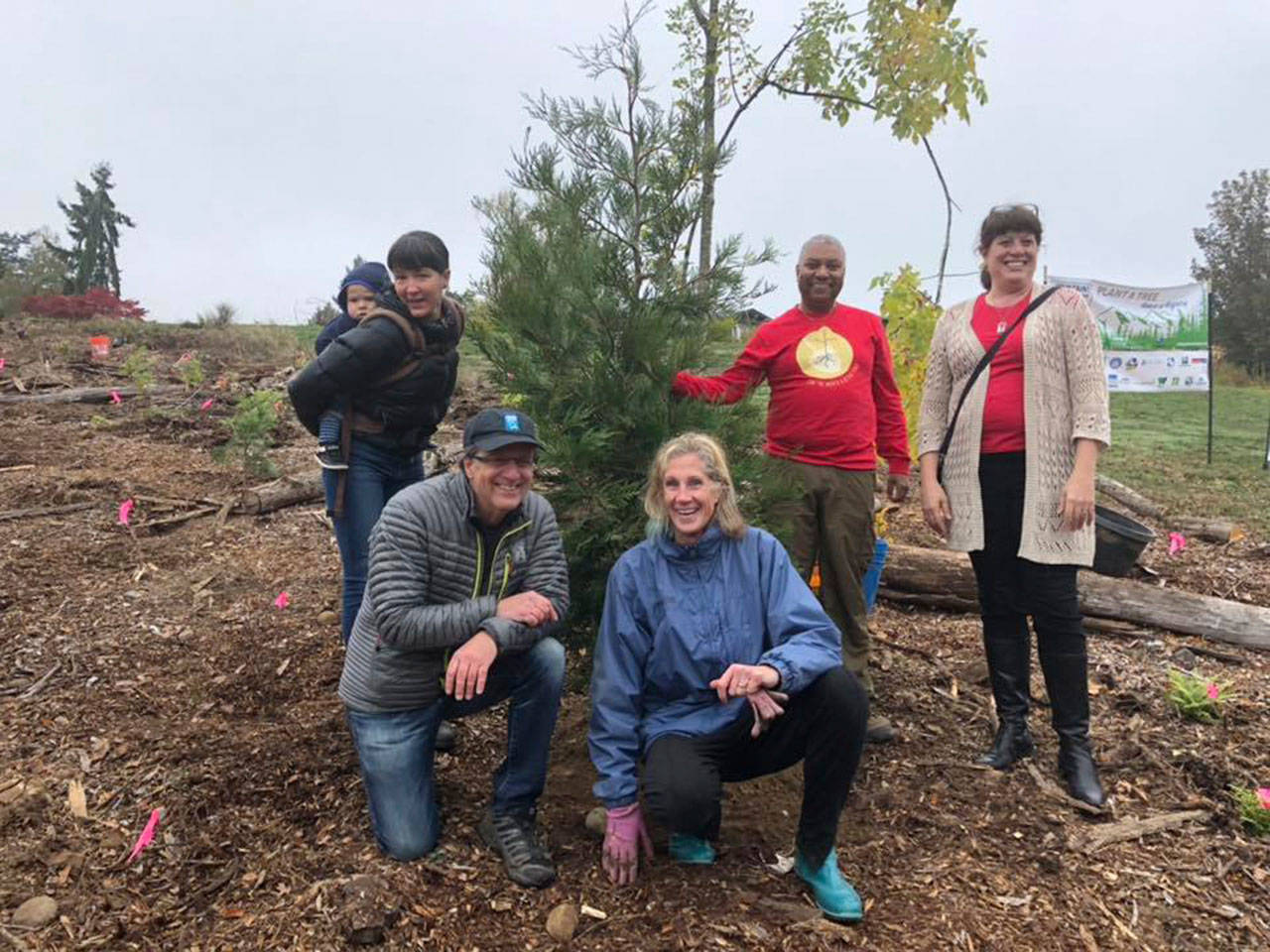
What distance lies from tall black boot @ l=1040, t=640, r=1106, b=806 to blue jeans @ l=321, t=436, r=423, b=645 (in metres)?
2.50

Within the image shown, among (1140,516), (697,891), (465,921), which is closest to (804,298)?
(697,891)

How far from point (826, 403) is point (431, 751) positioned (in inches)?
74.4

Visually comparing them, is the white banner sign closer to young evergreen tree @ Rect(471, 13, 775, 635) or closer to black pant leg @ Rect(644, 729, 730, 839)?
young evergreen tree @ Rect(471, 13, 775, 635)

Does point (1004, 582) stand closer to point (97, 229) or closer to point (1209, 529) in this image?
point (1209, 529)

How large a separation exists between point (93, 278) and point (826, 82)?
4087 centimetres

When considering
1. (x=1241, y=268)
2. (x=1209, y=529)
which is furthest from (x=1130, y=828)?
(x=1241, y=268)

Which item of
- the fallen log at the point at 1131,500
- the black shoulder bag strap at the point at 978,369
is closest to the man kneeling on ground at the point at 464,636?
the black shoulder bag strap at the point at 978,369

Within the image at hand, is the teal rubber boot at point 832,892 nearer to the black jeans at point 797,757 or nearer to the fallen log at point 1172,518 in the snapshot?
the black jeans at point 797,757

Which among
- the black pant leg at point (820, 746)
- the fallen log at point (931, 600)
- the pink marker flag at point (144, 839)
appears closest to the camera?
the black pant leg at point (820, 746)

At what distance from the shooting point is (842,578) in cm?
344

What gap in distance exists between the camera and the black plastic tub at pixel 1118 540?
4.04m

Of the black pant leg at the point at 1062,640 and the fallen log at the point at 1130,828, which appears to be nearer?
the fallen log at the point at 1130,828

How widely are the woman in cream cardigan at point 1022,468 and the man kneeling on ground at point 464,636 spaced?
5.10ft

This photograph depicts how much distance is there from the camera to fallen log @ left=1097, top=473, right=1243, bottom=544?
6418 mm
